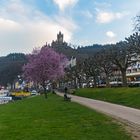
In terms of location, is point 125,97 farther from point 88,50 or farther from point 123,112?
point 88,50

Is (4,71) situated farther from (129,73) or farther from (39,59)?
(39,59)

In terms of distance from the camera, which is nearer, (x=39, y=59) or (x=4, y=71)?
(x=39, y=59)

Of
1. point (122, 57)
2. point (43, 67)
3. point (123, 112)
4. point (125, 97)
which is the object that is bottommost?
point (123, 112)

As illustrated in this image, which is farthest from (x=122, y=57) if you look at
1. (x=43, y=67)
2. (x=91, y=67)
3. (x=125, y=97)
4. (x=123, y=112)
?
(x=123, y=112)

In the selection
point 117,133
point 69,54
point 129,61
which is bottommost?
point 117,133

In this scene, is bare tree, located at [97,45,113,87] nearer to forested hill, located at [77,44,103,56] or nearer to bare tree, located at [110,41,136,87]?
bare tree, located at [110,41,136,87]

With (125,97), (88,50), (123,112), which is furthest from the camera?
(88,50)

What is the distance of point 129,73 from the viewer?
169 m

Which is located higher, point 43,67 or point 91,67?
point 91,67

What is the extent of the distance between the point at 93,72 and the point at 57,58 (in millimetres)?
33424

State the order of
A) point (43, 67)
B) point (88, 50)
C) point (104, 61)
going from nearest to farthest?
point (43, 67) < point (104, 61) < point (88, 50)

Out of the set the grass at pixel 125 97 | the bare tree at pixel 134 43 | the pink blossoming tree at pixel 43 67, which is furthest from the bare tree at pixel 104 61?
the grass at pixel 125 97

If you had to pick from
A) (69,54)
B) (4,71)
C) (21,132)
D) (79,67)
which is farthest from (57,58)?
(4,71)

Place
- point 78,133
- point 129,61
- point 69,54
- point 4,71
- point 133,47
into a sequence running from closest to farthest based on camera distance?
1. point 78,133
2. point 133,47
3. point 129,61
4. point 69,54
5. point 4,71
